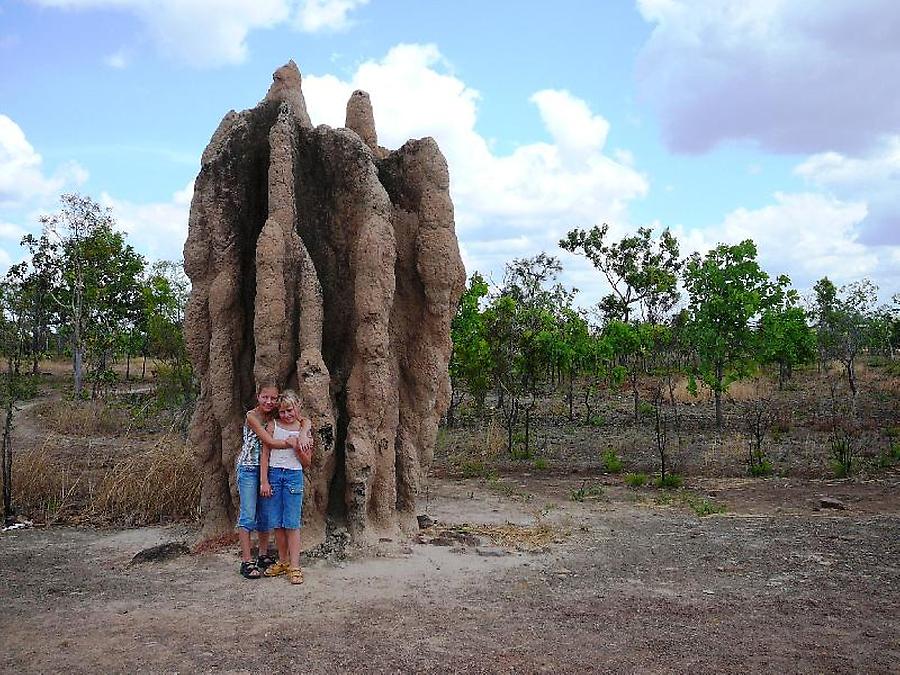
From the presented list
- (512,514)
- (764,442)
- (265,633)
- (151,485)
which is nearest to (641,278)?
(764,442)

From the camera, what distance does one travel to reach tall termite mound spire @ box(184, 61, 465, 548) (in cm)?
693

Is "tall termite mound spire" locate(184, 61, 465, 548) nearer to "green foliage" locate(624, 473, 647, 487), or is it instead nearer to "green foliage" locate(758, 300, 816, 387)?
"green foliage" locate(624, 473, 647, 487)

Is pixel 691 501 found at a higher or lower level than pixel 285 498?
lower

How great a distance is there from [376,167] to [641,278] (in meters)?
17.0

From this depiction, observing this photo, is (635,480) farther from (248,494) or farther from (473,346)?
(248,494)

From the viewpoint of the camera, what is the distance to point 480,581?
619 centimetres

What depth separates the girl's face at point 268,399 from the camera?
6.29 m

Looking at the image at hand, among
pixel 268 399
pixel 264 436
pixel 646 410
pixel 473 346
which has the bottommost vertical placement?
→ pixel 646 410

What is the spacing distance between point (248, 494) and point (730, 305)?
12904 millimetres

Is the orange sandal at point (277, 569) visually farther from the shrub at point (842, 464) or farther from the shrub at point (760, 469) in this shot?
the shrub at point (842, 464)

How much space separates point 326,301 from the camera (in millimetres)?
7508

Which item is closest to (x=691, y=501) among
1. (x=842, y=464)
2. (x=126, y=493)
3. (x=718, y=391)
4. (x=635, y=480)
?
(x=635, y=480)

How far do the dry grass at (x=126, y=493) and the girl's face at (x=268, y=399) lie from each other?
2694 millimetres

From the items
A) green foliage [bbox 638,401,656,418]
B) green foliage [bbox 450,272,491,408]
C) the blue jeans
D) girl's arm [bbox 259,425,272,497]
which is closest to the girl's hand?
girl's arm [bbox 259,425,272,497]
